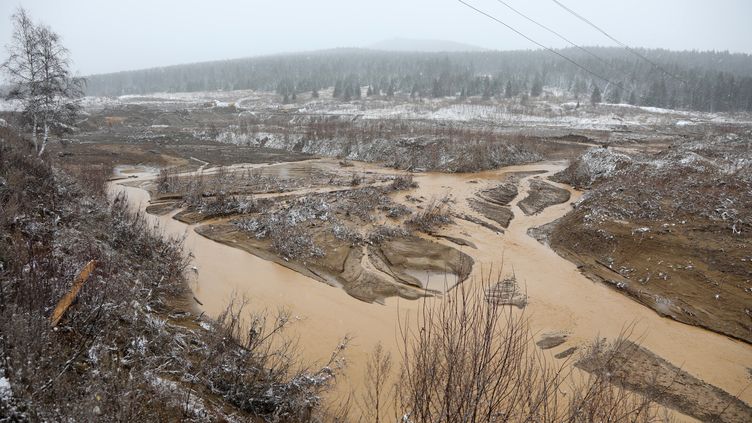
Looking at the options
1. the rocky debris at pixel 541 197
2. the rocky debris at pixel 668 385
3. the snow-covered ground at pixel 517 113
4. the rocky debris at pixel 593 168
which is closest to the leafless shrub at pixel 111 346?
the rocky debris at pixel 668 385

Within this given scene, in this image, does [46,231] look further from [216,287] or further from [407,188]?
[407,188]

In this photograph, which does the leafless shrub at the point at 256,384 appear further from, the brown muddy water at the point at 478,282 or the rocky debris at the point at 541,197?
the rocky debris at the point at 541,197

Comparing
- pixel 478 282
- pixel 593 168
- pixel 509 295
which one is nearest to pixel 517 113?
pixel 593 168

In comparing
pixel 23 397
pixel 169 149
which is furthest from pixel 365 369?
pixel 169 149

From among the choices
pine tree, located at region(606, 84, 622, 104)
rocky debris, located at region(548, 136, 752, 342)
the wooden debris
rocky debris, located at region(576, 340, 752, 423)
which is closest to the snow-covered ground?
pine tree, located at region(606, 84, 622, 104)

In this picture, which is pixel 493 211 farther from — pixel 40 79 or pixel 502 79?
pixel 502 79

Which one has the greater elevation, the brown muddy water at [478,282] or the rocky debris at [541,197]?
the rocky debris at [541,197]

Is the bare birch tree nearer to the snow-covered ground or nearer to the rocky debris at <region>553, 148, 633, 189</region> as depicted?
the rocky debris at <region>553, 148, 633, 189</region>

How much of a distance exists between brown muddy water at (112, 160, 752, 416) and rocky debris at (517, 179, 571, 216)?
4661 mm

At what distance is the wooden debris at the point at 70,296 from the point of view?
515 cm

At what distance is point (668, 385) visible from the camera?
780 cm

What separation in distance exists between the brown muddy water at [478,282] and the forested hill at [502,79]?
52.7 metres

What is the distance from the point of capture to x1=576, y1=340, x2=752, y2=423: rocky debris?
7125mm

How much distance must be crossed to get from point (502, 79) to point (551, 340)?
12014 centimetres
